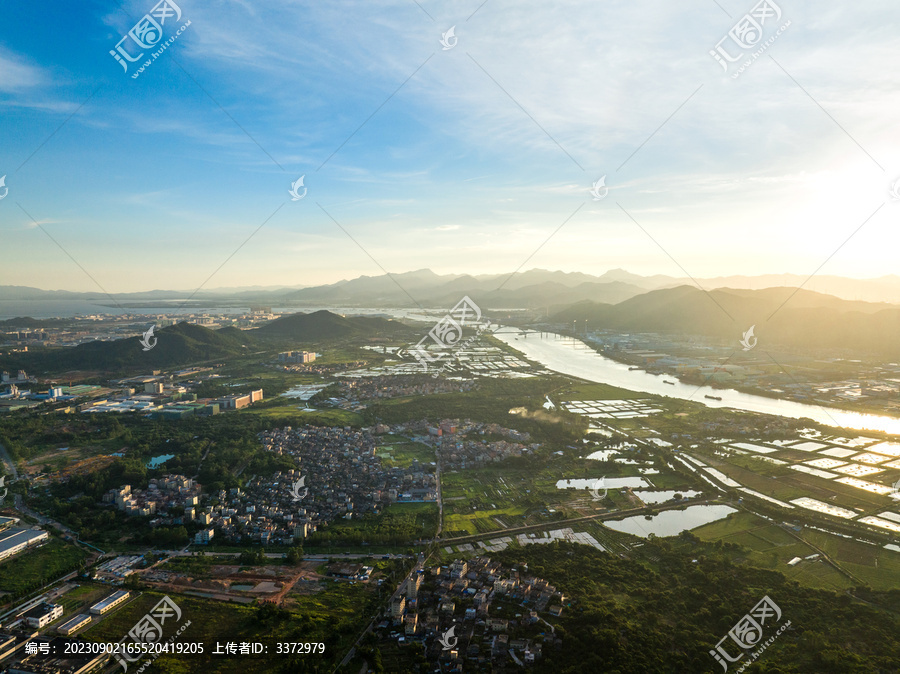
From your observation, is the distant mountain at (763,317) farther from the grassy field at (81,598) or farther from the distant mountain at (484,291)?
the grassy field at (81,598)

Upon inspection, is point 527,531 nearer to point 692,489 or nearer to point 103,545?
point 692,489

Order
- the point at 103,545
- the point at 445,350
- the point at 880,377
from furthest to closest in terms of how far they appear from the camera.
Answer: the point at 445,350
the point at 880,377
the point at 103,545

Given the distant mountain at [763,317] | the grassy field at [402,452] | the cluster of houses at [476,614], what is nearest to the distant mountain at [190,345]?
the grassy field at [402,452]

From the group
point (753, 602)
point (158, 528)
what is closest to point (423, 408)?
point (158, 528)

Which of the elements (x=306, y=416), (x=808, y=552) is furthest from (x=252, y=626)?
(x=306, y=416)

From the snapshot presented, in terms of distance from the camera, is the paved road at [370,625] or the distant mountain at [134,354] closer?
the paved road at [370,625]

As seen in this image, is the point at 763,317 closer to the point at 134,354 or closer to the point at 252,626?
the point at 252,626

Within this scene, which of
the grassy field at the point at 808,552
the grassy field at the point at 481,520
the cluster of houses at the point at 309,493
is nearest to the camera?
the grassy field at the point at 808,552

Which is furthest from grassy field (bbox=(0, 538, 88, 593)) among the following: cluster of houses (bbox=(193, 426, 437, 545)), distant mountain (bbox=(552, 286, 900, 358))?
distant mountain (bbox=(552, 286, 900, 358))
